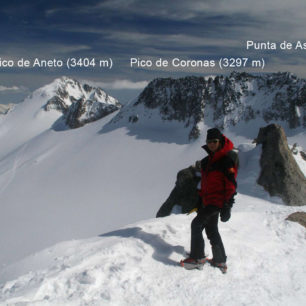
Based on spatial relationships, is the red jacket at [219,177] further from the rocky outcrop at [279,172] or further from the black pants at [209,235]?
the rocky outcrop at [279,172]

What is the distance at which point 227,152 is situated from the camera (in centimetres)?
625

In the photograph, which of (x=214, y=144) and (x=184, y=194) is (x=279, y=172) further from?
(x=214, y=144)

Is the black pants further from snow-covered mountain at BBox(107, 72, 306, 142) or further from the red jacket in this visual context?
snow-covered mountain at BBox(107, 72, 306, 142)

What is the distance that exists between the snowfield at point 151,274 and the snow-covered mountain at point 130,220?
2cm

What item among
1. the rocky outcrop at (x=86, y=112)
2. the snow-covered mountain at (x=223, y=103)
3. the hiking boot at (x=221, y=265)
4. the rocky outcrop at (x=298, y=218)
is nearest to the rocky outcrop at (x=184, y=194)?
the rocky outcrop at (x=298, y=218)

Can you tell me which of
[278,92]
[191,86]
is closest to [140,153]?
[191,86]

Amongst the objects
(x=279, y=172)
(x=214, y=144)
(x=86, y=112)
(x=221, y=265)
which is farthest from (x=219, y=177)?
(x=86, y=112)

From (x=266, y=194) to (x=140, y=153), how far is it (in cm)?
5277

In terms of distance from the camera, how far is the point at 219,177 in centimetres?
631

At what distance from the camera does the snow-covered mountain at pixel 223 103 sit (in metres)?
64.7

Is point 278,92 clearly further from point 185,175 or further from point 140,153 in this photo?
point 185,175

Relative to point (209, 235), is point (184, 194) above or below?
below

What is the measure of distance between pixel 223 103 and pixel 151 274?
7102 centimetres

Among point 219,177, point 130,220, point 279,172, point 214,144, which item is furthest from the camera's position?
point 130,220
